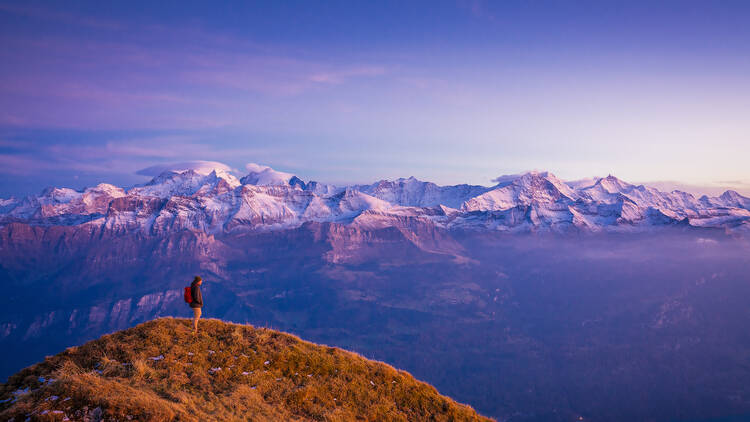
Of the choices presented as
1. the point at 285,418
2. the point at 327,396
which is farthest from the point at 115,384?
the point at 327,396

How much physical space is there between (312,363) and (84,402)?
15.3 meters

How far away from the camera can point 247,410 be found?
22312mm

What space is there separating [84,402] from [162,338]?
36.1ft

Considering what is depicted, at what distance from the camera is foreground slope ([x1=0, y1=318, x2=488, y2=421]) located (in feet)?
60.2

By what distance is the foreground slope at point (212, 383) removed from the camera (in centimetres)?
1836

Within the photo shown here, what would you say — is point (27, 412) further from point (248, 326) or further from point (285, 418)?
point (248, 326)

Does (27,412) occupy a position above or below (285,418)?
above

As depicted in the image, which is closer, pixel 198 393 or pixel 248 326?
pixel 198 393

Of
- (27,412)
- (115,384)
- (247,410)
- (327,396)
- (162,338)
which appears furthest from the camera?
(162,338)

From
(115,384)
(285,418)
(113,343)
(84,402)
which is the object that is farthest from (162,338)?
(285,418)

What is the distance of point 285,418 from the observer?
22.6 meters

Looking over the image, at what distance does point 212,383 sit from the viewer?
2495 centimetres

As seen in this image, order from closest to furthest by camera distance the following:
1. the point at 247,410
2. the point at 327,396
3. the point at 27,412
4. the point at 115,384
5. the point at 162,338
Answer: the point at 27,412, the point at 115,384, the point at 247,410, the point at 327,396, the point at 162,338

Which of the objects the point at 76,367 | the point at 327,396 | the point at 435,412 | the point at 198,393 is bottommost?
the point at 435,412
